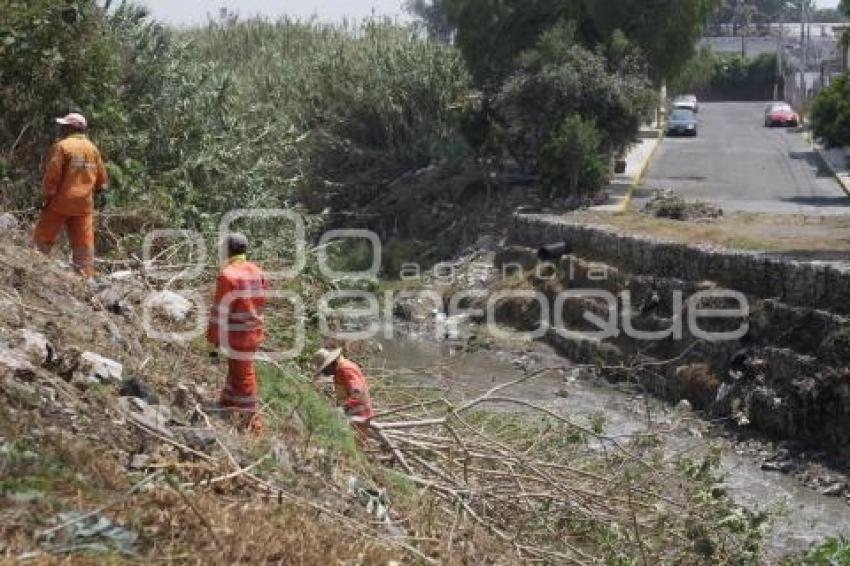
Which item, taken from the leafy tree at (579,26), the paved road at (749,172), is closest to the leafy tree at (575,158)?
the paved road at (749,172)

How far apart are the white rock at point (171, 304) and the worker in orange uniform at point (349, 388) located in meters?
1.51

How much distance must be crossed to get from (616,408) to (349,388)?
8.35m

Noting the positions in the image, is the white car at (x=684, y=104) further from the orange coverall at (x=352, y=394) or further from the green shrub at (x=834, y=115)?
the orange coverall at (x=352, y=394)

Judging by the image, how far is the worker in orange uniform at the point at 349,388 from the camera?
9562mm

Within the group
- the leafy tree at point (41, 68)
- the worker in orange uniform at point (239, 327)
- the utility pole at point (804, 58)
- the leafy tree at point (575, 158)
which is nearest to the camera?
the worker in orange uniform at point (239, 327)

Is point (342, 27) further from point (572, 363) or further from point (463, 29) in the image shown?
point (572, 363)

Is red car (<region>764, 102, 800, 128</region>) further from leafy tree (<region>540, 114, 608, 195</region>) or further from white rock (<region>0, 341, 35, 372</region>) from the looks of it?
white rock (<region>0, 341, 35, 372</region>)

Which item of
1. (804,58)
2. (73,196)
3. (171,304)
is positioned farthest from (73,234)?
(804,58)

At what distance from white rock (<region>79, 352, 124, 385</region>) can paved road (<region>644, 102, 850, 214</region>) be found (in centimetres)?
1908

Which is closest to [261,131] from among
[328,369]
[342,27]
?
[328,369]

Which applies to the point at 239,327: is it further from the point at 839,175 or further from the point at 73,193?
the point at 839,175

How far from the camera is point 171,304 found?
35.5 feet

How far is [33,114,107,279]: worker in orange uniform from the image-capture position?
422 inches

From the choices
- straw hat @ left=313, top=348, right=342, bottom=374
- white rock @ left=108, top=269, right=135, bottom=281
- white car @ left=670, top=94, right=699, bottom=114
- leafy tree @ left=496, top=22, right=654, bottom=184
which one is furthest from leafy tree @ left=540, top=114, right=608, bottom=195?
white car @ left=670, top=94, right=699, bottom=114
